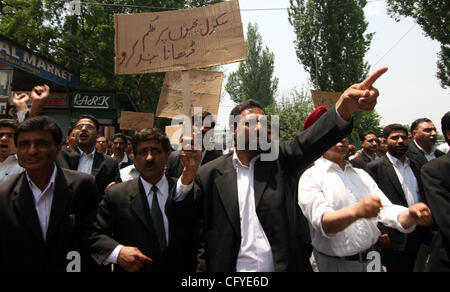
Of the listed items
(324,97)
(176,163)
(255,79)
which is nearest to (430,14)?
(324,97)

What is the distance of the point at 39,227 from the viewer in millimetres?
1758

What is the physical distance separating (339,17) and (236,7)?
18763 millimetres

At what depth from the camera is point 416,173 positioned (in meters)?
3.30

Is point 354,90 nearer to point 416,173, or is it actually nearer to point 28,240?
point 28,240

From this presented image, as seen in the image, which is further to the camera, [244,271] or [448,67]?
[448,67]

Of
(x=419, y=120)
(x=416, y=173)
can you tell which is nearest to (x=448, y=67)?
(x=419, y=120)

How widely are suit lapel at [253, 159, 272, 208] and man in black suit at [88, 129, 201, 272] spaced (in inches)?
13.7

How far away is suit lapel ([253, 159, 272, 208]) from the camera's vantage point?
170 centimetres

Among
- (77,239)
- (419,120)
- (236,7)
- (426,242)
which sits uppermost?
(236,7)

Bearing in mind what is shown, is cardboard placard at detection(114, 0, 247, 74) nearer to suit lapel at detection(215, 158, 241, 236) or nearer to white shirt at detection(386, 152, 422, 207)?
suit lapel at detection(215, 158, 241, 236)

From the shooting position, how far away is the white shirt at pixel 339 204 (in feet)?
5.99

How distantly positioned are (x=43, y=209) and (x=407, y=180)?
3.24 m

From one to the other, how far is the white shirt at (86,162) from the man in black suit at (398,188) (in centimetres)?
309

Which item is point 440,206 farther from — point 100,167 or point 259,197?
point 100,167
